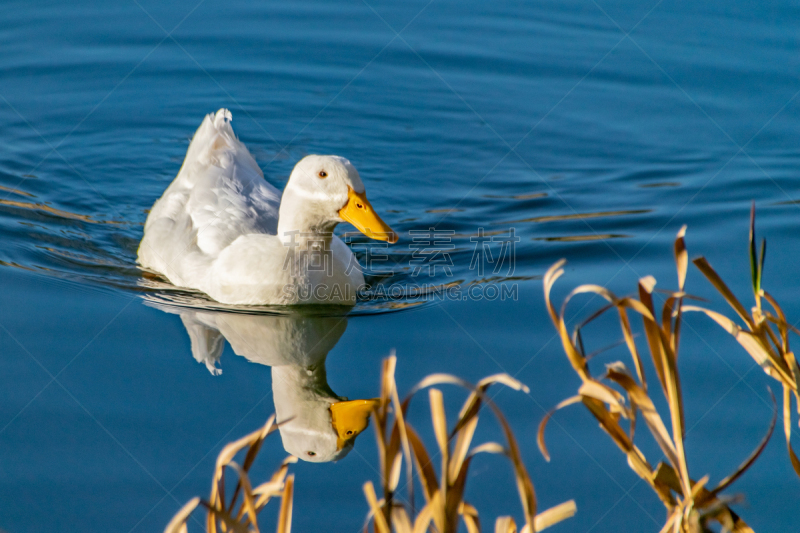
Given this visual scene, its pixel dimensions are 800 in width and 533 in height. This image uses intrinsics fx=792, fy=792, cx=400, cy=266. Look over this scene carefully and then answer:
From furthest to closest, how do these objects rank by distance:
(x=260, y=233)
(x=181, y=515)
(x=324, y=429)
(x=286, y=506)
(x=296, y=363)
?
1. (x=260, y=233)
2. (x=296, y=363)
3. (x=324, y=429)
4. (x=286, y=506)
5. (x=181, y=515)

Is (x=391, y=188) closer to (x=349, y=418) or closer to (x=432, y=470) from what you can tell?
(x=349, y=418)

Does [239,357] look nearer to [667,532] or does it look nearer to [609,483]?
[609,483]

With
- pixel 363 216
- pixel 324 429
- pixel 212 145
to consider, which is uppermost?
pixel 212 145

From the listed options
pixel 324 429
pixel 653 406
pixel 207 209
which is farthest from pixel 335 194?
pixel 653 406

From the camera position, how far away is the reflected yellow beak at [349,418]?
149 inches

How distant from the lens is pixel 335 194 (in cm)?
463

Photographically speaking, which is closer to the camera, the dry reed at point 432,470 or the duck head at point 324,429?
the dry reed at point 432,470

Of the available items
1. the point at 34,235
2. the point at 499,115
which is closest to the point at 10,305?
the point at 34,235

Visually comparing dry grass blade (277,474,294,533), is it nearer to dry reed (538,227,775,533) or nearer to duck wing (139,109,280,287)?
dry reed (538,227,775,533)

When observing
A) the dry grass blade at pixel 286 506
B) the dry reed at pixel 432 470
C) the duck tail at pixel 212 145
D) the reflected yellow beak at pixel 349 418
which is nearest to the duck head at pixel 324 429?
the reflected yellow beak at pixel 349 418

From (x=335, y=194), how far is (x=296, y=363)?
101 centimetres

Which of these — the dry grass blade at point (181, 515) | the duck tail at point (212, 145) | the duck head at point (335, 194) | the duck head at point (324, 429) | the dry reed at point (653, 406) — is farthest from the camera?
the duck tail at point (212, 145)

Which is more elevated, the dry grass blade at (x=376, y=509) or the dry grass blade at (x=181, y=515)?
the dry grass blade at (x=181, y=515)

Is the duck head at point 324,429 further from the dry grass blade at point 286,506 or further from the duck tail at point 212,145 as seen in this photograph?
the duck tail at point 212,145
